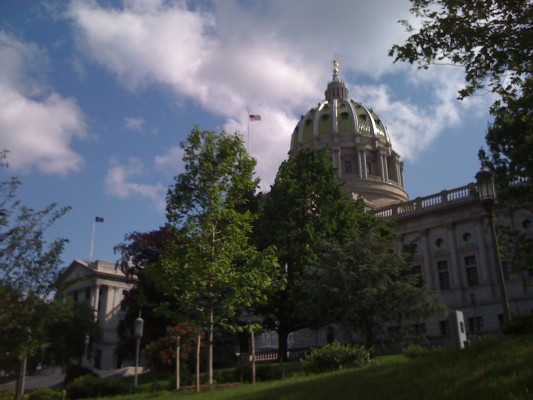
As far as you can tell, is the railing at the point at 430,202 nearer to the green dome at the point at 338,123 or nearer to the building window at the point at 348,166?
the building window at the point at 348,166

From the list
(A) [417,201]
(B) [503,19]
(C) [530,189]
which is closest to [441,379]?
(B) [503,19]

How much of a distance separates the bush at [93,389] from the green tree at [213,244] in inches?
218

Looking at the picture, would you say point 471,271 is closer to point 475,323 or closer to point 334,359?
point 475,323

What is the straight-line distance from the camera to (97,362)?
84.6 metres

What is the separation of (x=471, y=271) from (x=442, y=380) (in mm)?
45258

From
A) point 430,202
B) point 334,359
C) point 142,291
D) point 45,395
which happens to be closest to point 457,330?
point 334,359

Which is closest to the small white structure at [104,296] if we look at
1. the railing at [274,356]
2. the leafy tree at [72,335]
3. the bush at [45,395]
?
the leafy tree at [72,335]

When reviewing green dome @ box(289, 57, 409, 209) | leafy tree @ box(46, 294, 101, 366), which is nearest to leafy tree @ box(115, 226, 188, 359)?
leafy tree @ box(46, 294, 101, 366)

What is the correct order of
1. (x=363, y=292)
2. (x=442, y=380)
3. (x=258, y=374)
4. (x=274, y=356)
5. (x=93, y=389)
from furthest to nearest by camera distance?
(x=274, y=356) → (x=363, y=292) → (x=93, y=389) → (x=258, y=374) → (x=442, y=380)

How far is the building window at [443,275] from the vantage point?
5641 cm

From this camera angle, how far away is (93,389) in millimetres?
26156

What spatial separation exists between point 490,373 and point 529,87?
330 inches

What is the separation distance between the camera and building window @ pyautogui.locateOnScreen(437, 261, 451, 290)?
56.4 metres

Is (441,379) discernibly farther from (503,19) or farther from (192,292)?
(192,292)
